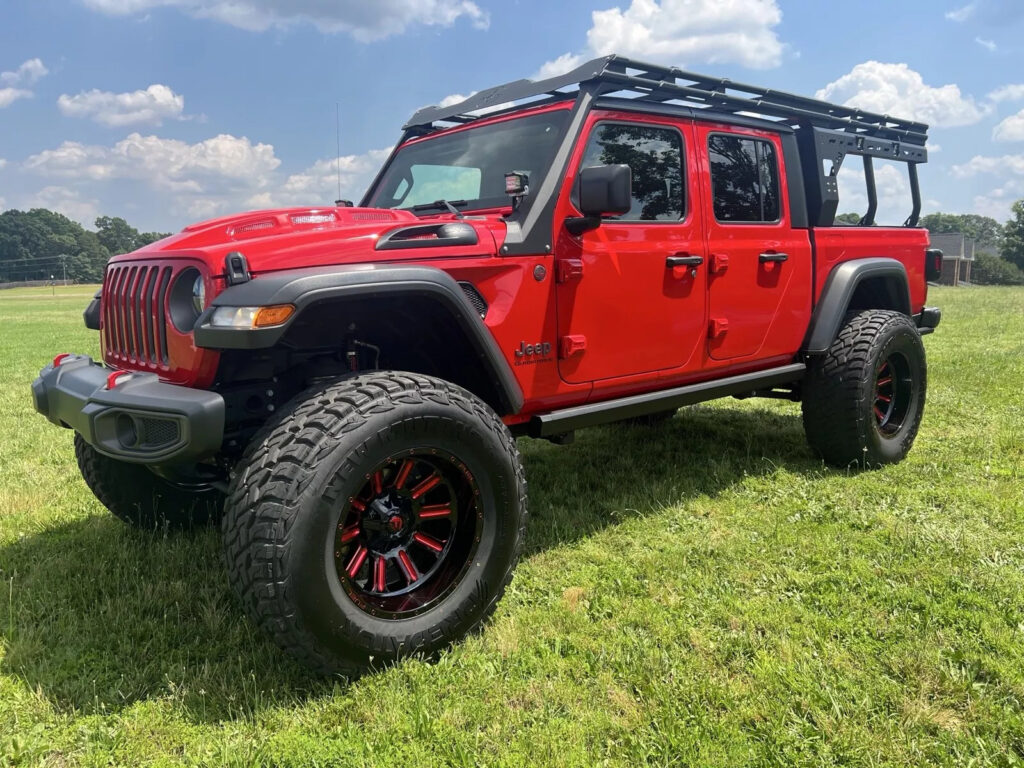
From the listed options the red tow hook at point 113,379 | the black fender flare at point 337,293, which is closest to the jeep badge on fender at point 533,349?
the black fender flare at point 337,293

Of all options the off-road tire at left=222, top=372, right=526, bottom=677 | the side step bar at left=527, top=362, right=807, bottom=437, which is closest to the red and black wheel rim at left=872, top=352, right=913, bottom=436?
the side step bar at left=527, top=362, right=807, bottom=437

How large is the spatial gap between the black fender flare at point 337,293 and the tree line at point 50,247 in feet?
299

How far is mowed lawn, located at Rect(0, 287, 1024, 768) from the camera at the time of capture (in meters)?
2.20

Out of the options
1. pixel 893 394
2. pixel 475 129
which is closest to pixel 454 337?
pixel 475 129

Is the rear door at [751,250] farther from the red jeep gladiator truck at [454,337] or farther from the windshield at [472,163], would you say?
the windshield at [472,163]

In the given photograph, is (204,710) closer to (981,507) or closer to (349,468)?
(349,468)

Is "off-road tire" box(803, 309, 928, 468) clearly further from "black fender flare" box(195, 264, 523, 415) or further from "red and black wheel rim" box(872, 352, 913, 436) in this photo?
"black fender flare" box(195, 264, 523, 415)

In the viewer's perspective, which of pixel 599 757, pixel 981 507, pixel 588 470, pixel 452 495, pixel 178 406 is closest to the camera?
pixel 599 757

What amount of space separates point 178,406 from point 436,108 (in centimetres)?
269

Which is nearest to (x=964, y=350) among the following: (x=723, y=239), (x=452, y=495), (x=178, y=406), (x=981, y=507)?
(x=981, y=507)

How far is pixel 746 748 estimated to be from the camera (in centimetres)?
215

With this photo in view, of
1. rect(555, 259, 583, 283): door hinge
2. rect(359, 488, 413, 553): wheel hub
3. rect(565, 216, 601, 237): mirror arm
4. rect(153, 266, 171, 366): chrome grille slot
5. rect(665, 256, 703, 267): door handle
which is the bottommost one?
rect(359, 488, 413, 553): wheel hub

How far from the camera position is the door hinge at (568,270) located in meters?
3.21

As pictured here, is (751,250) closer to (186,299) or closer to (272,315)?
(272,315)
